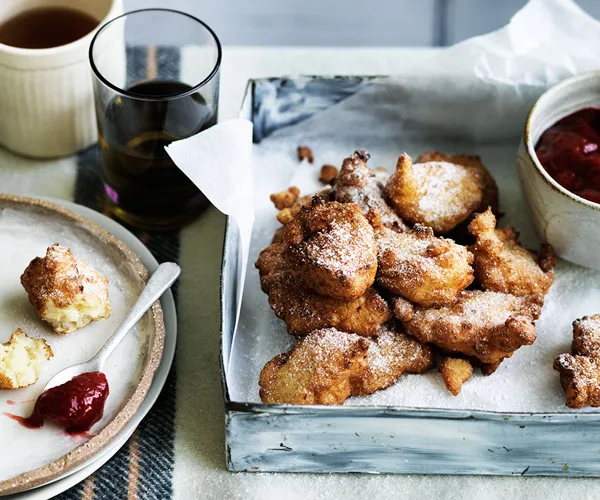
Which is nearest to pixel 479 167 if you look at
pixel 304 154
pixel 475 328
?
pixel 304 154

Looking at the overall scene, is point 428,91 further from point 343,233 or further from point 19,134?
point 19,134

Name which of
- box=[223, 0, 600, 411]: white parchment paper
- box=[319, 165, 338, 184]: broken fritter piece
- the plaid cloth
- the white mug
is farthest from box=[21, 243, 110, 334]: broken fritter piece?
box=[319, 165, 338, 184]: broken fritter piece

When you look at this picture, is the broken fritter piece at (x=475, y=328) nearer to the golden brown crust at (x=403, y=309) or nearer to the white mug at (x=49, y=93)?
the golden brown crust at (x=403, y=309)

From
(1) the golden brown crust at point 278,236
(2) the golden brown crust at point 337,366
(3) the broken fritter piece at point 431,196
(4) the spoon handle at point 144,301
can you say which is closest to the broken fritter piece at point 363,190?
(3) the broken fritter piece at point 431,196

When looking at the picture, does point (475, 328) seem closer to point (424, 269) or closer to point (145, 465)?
point (424, 269)

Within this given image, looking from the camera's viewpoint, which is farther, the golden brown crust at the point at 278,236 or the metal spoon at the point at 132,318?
the golden brown crust at the point at 278,236
